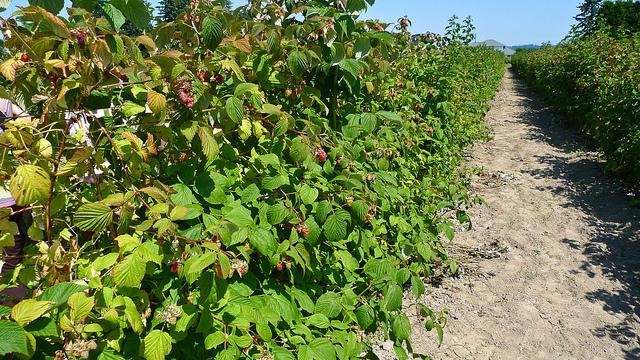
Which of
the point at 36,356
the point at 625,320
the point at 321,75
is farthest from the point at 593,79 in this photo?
the point at 36,356

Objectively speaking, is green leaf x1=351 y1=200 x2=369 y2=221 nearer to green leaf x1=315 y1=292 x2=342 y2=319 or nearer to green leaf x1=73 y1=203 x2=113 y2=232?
green leaf x1=315 y1=292 x2=342 y2=319

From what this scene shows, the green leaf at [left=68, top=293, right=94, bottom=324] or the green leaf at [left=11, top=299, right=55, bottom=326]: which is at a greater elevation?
the green leaf at [left=11, top=299, right=55, bottom=326]

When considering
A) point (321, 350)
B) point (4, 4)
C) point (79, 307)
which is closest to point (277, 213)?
point (321, 350)

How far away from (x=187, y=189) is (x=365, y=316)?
37.0 inches

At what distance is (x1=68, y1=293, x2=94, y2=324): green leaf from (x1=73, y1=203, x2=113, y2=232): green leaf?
0.16 m

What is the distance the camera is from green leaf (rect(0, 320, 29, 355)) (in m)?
0.70

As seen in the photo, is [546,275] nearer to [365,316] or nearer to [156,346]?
[365,316]

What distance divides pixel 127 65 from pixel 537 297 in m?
3.49

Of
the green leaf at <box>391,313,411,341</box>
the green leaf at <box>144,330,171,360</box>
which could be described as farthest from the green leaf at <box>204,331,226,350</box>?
the green leaf at <box>391,313,411,341</box>

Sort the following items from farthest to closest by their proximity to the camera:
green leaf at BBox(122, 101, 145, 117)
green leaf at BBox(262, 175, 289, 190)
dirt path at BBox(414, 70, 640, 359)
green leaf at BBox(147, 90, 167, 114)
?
dirt path at BBox(414, 70, 640, 359) → green leaf at BBox(262, 175, 289, 190) → green leaf at BBox(122, 101, 145, 117) → green leaf at BBox(147, 90, 167, 114)

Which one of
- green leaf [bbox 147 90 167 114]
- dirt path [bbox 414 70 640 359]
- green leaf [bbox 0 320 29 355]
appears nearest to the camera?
green leaf [bbox 0 320 29 355]

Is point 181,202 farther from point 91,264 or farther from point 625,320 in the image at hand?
point 625,320

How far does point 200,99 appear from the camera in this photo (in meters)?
1.23

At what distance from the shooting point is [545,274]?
3.76 metres
